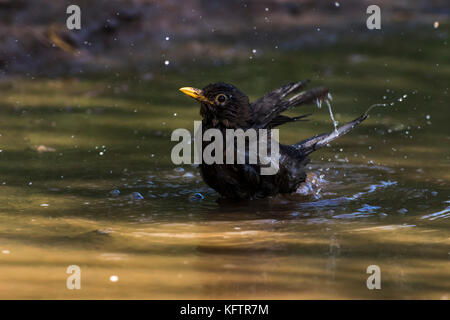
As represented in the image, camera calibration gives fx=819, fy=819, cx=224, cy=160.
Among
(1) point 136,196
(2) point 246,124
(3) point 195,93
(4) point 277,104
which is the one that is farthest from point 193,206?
(4) point 277,104

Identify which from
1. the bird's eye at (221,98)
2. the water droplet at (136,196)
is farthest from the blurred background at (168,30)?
the bird's eye at (221,98)

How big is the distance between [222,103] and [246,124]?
242 millimetres

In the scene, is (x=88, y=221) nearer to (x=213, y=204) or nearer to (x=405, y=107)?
(x=213, y=204)

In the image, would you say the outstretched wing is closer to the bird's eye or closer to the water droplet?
the bird's eye

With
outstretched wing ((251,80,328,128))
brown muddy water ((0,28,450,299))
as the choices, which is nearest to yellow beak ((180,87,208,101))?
outstretched wing ((251,80,328,128))

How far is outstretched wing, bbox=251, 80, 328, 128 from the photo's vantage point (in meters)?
5.82

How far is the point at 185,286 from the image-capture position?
404 cm

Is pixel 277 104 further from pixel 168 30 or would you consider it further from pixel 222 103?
pixel 168 30

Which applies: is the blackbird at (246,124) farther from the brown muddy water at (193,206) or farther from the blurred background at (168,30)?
the blurred background at (168,30)

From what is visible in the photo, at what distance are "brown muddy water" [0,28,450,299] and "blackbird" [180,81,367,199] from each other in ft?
0.47

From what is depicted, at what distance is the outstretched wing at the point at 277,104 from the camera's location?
5820 mm

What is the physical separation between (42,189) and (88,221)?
0.87 metres

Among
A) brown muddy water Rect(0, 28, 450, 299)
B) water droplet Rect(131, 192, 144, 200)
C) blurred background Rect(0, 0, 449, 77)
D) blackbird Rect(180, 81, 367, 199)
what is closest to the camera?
brown muddy water Rect(0, 28, 450, 299)
